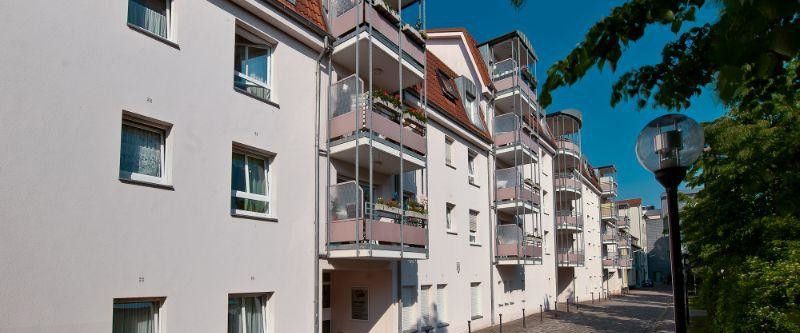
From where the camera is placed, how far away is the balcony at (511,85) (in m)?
25.1

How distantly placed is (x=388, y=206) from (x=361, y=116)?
2.10 metres

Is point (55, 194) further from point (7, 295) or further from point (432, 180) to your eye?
point (432, 180)

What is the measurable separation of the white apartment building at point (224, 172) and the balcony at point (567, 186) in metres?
15.8

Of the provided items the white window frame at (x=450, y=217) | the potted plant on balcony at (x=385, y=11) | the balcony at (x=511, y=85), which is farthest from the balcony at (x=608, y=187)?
the potted plant on balcony at (x=385, y=11)

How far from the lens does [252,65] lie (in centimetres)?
1143

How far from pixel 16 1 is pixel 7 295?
11.8 ft

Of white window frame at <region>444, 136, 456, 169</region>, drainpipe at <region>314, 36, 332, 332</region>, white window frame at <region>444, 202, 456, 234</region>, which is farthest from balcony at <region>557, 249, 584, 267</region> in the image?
drainpipe at <region>314, 36, 332, 332</region>

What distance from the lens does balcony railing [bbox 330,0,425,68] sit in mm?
13047

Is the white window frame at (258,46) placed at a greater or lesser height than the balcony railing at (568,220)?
greater

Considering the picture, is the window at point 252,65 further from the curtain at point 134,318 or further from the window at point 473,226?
the window at point 473,226

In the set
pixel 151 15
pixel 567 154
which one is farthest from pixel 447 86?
pixel 567 154

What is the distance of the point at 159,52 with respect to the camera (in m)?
9.27

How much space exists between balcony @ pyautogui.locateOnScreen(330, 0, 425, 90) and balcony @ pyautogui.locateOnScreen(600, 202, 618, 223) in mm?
40754

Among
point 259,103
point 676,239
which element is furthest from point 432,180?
point 676,239
